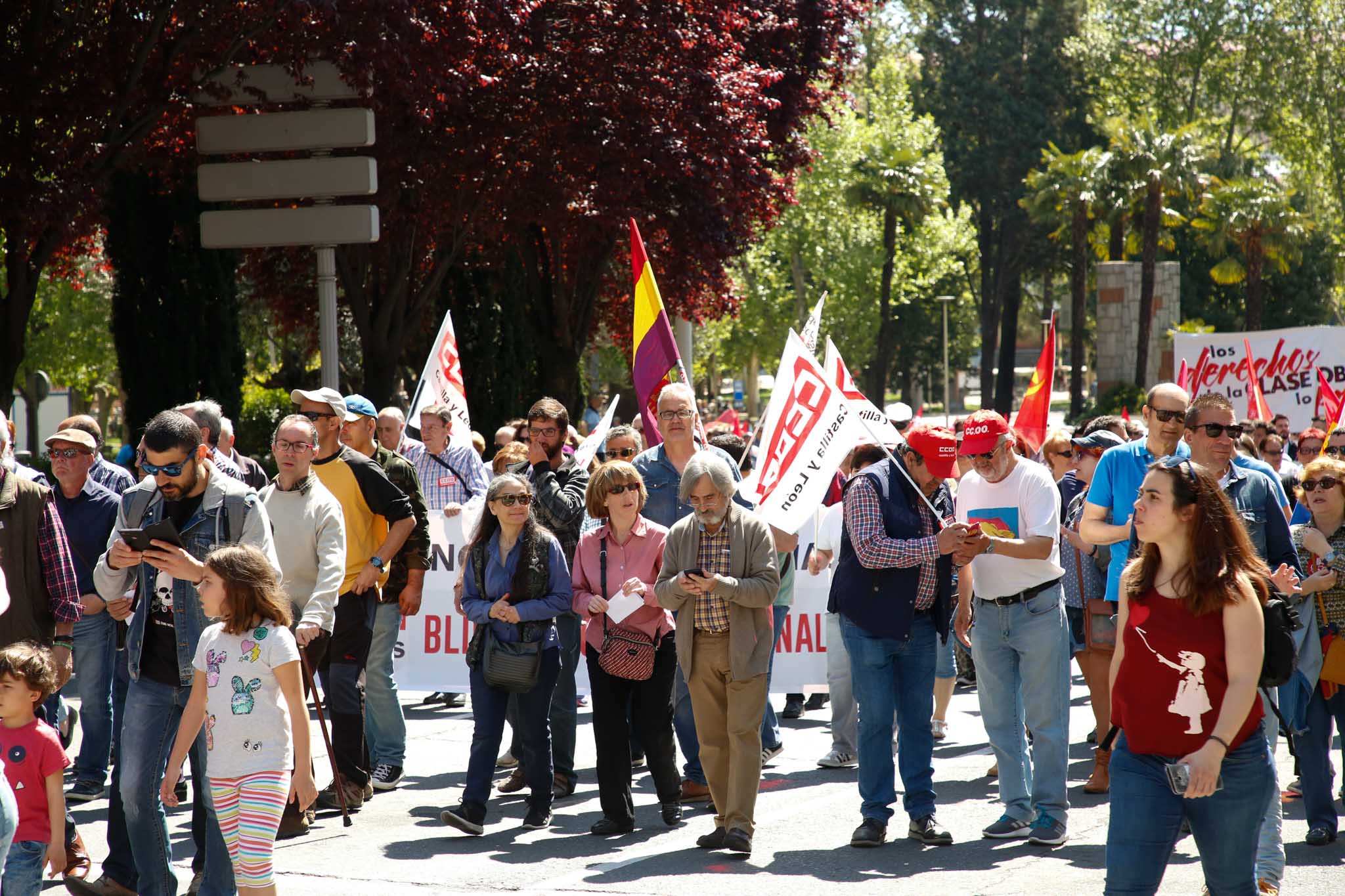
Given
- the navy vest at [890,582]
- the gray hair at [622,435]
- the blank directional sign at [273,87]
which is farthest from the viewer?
the blank directional sign at [273,87]

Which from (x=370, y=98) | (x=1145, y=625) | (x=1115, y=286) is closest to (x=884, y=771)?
(x=1145, y=625)

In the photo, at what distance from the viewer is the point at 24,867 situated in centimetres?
524

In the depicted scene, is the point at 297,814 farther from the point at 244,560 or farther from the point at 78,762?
the point at 244,560

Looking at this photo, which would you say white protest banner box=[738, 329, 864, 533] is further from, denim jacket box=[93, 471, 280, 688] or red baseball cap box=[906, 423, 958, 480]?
denim jacket box=[93, 471, 280, 688]

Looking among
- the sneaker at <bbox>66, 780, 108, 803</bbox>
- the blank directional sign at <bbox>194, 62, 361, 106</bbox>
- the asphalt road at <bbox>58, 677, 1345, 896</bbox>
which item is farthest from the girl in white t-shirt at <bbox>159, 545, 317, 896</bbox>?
the blank directional sign at <bbox>194, 62, 361, 106</bbox>

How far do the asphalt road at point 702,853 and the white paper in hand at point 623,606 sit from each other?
1.06 meters

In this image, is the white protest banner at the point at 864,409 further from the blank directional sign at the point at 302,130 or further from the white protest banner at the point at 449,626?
the blank directional sign at the point at 302,130

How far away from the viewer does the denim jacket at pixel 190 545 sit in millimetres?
5844

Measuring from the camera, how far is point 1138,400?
39.4 m

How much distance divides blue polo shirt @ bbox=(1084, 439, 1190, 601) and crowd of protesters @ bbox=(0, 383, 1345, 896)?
0.02 meters

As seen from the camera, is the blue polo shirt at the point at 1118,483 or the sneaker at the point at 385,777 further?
the sneaker at the point at 385,777

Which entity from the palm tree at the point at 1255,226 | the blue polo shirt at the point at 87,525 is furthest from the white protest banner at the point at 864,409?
the palm tree at the point at 1255,226

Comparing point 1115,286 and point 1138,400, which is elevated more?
point 1115,286

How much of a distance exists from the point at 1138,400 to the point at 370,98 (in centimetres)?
2835
